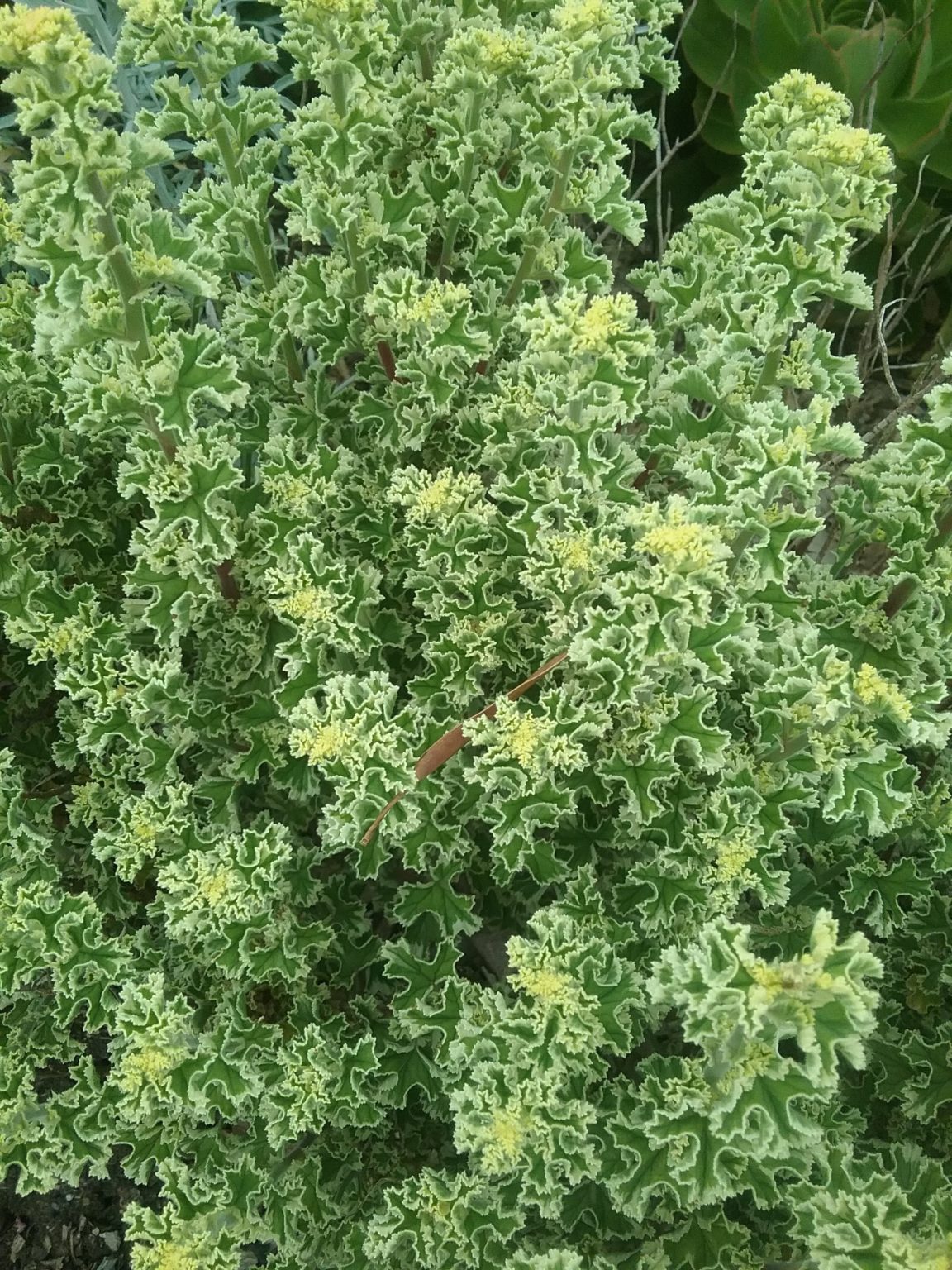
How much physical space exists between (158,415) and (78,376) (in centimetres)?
18

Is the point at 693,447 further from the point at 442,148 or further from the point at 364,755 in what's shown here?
the point at 364,755

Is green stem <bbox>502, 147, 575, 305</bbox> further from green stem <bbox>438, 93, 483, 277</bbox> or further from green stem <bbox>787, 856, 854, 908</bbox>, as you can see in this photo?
green stem <bbox>787, 856, 854, 908</bbox>

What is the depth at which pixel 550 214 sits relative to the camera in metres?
2.35

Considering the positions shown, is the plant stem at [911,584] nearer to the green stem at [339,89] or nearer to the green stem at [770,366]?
Answer: the green stem at [770,366]

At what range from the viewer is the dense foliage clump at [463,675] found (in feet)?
6.36

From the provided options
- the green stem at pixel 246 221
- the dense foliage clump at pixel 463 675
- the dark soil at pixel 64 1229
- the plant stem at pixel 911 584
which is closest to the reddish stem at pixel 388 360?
the dense foliage clump at pixel 463 675

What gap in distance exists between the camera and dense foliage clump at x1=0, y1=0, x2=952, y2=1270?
1938 mm

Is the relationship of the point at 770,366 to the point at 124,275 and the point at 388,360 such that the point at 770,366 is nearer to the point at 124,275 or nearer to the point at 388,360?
the point at 388,360

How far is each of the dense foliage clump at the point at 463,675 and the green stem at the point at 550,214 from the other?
0.11 ft

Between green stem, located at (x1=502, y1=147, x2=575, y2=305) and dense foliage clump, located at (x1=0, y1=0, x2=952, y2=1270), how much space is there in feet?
0.11

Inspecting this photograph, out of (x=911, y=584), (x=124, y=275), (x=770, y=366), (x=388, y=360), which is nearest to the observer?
(x=124, y=275)

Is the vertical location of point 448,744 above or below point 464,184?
below

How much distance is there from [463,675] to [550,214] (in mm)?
1091

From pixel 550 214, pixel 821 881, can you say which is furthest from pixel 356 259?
pixel 821 881
